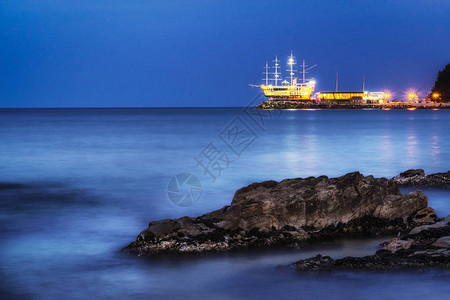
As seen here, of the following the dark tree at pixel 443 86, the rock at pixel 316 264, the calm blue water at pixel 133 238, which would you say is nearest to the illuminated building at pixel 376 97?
the dark tree at pixel 443 86

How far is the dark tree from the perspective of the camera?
396 feet

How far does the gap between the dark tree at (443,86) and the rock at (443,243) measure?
12211 centimetres

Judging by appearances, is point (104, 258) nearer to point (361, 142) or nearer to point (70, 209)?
point (70, 209)

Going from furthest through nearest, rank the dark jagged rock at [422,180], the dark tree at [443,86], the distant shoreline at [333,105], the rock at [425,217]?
the distant shoreline at [333,105], the dark tree at [443,86], the dark jagged rock at [422,180], the rock at [425,217]

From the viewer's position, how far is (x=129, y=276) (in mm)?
7758

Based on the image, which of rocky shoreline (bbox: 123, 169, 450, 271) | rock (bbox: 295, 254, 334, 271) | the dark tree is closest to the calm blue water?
rock (bbox: 295, 254, 334, 271)

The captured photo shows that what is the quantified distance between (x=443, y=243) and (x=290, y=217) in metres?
2.52

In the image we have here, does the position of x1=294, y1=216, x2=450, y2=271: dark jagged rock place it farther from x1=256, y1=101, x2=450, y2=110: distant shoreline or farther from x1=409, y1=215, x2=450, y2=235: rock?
x1=256, y1=101, x2=450, y2=110: distant shoreline

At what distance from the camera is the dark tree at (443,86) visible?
396 ft

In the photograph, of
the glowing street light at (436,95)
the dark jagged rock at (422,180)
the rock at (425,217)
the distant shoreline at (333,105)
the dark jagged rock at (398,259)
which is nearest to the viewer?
the dark jagged rock at (398,259)

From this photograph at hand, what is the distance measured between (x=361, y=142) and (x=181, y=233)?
92.2ft

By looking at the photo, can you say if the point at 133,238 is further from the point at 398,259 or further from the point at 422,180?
the point at 422,180

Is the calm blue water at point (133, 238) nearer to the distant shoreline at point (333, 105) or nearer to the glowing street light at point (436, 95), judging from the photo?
the glowing street light at point (436, 95)

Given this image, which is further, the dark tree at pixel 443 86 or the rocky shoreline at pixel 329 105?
the rocky shoreline at pixel 329 105
